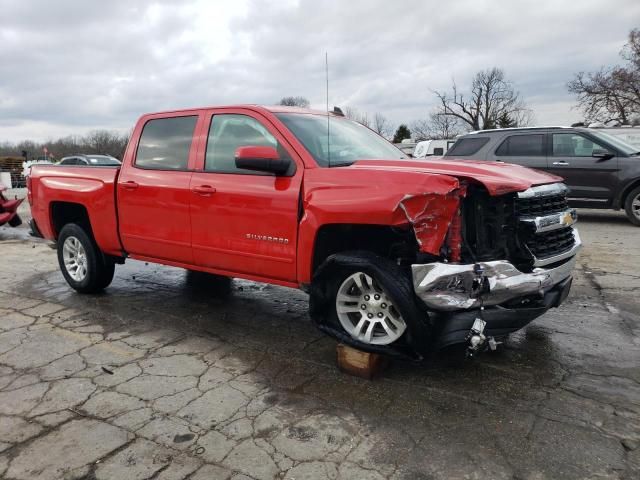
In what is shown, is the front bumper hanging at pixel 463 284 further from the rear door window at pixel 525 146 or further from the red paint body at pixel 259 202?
the rear door window at pixel 525 146

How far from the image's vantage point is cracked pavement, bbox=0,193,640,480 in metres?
2.55

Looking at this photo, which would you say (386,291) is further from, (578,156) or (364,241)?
(578,156)

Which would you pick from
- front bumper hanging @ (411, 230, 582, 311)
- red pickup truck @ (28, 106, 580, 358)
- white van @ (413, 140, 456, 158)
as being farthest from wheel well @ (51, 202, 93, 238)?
white van @ (413, 140, 456, 158)

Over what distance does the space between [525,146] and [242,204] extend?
25.6 ft

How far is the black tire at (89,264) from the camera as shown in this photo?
5414 mm

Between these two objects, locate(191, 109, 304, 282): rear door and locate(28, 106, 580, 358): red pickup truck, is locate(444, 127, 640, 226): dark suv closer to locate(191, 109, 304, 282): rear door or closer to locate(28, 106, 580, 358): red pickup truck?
locate(28, 106, 580, 358): red pickup truck

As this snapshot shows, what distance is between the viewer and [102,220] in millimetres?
5113

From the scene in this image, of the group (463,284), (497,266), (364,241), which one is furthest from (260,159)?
(497,266)

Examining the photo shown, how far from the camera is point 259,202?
3.87 meters

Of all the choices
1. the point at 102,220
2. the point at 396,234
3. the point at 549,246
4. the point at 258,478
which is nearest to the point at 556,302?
the point at 549,246

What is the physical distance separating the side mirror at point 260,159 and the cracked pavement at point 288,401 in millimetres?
1429

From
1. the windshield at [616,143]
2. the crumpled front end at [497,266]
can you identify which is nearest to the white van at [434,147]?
the windshield at [616,143]

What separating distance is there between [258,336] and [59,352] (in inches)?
61.7

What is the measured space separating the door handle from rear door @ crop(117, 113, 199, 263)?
0.10m
